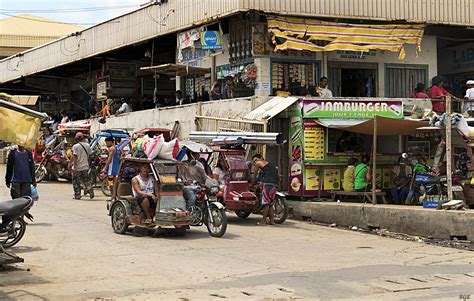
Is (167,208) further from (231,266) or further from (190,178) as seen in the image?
Result: (231,266)

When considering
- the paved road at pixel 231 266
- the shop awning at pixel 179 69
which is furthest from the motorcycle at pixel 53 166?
the paved road at pixel 231 266

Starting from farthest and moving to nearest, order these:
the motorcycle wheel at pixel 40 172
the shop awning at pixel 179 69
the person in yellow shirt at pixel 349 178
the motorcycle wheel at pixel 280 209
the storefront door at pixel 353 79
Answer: the motorcycle wheel at pixel 40 172 < the shop awning at pixel 179 69 < the storefront door at pixel 353 79 < the person in yellow shirt at pixel 349 178 < the motorcycle wheel at pixel 280 209

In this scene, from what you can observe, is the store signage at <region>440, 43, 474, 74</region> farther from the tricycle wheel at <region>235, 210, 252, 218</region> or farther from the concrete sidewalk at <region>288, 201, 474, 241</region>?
the tricycle wheel at <region>235, 210, 252, 218</region>

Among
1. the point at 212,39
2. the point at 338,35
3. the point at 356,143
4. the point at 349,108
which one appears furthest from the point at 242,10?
the point at 356,143

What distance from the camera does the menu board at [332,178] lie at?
17141mm

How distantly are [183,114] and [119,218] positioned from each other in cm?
916

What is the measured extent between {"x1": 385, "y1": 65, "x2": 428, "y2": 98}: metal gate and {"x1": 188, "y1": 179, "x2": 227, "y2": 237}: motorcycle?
10.4 metres

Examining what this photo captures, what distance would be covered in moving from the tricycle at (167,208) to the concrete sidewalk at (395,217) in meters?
3.79

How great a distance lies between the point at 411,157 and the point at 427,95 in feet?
11.5

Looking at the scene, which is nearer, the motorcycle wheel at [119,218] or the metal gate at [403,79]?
the motorcycle wheel at [119,218]

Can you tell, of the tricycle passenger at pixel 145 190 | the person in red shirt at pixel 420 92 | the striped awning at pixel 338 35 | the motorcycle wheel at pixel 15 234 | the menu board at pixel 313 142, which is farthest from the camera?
the person in red shirt at pixel 420 92

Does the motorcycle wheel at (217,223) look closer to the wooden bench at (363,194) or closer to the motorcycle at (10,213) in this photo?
the motorcycle at (10,213)

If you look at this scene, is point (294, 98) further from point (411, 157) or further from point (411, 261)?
point (411, 261)

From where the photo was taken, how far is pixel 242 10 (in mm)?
17828
